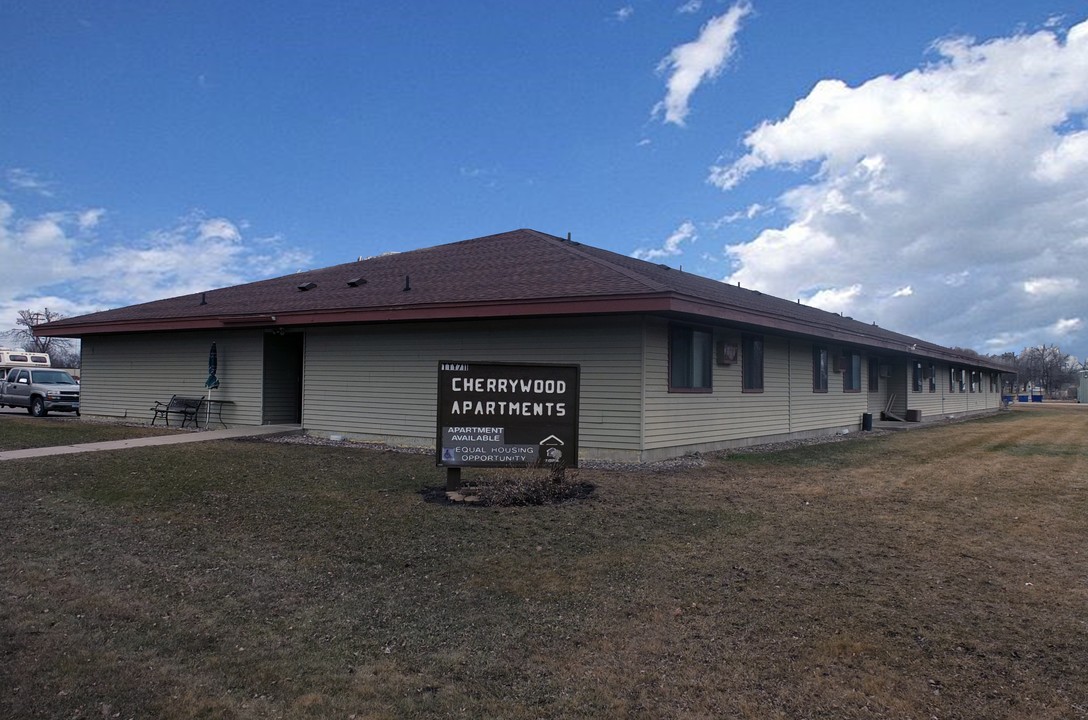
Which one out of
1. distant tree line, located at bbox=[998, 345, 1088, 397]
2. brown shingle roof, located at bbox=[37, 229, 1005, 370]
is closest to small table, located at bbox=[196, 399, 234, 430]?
brown shingle roof, located at bbox=[37, 229, 1005, 370]

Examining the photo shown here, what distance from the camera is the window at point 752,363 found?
50.1ft

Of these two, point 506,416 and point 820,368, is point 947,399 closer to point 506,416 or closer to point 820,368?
point 820,368

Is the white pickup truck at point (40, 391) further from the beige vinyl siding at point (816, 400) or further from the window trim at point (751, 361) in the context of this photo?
the beige vinyl siding at point (816, 400)

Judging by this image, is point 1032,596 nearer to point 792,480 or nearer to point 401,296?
point 792,480

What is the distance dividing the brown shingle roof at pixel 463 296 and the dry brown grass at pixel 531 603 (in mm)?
3695

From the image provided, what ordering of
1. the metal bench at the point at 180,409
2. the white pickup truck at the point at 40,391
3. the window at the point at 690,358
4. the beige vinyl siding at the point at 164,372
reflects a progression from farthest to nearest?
the white pickup truck at the point at 40,391
the metal bench at the point at 180,409
the beige vinyl siding at the point at 164,372
the window at the point at 690,358

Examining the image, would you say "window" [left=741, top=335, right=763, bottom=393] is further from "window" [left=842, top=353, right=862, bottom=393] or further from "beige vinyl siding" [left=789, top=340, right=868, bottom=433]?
"window" [left=842, top=353, right=862, bottom=393]

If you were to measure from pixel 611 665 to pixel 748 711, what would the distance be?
83 cm

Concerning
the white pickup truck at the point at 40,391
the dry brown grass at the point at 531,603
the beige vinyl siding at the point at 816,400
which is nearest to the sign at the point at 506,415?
the dry brown grass at the point at 531,603

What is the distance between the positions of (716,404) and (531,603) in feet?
32.4

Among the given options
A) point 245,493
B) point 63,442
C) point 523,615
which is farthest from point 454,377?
point 63,442

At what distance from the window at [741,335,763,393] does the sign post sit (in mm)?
7427

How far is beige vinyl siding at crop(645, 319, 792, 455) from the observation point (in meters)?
12.2

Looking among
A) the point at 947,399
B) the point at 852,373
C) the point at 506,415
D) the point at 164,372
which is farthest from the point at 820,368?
the point at 947,399
